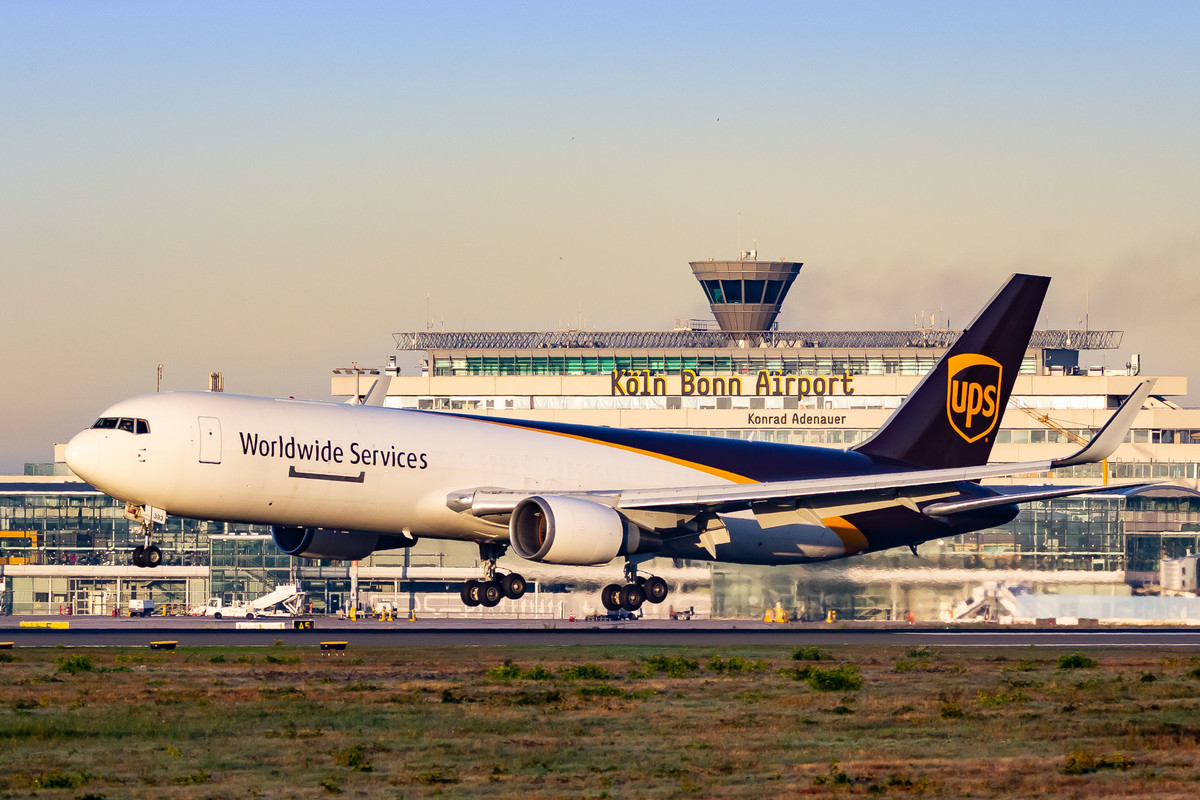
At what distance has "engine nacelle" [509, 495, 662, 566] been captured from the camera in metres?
50.5

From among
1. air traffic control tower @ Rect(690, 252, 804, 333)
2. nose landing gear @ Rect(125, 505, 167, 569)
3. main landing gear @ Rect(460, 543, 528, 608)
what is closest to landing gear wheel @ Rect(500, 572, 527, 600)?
main landing gear @ Rect(460, 543, 528, 608)

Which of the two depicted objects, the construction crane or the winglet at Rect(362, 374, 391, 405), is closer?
the winglet at Rect(362, 374, 391, 405)

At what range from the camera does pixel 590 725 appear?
3148cm

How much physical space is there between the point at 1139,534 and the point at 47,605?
7102 centimetres

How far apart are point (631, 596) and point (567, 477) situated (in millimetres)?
4712

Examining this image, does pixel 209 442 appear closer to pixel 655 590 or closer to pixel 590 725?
pixel 655 590

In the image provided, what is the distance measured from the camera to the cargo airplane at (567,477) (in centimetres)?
4775

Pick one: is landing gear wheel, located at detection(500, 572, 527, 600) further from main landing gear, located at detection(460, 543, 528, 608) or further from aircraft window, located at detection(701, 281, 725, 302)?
aircraft window, located at detection(701, 281, 725, 302)

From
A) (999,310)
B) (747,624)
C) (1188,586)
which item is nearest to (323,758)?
(999,310)

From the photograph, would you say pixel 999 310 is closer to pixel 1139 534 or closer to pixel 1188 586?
pixel 1188 586

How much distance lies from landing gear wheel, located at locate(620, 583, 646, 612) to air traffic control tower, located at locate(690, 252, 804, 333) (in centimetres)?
7964

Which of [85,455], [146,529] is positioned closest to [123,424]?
[85,455]

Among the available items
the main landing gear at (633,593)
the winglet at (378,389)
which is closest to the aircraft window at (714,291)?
the winglet at (378,389)

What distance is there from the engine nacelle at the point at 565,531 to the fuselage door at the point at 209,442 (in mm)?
9365
